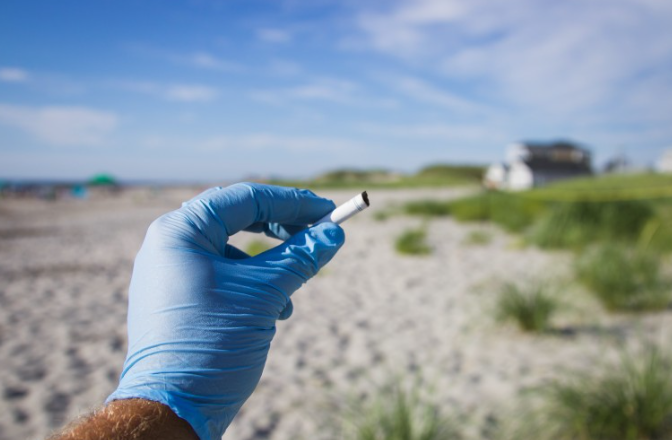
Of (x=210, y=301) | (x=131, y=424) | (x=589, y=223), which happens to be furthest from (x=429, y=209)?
(x=131, y=424)

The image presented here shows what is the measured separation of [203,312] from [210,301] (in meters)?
0.03

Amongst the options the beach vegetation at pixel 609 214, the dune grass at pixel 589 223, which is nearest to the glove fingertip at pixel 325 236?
the beach vegetation at pixel 609 214

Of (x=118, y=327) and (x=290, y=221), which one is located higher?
(x=290, y=221)

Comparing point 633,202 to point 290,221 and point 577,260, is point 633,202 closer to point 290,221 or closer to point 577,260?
point 577,260

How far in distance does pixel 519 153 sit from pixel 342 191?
21715mm

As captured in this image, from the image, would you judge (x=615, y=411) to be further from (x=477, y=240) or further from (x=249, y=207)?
(x=477, y=240)

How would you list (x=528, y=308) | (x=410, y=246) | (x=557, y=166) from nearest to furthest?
(x=528, y=308), (x=410, y=246), (x=557, y=166)

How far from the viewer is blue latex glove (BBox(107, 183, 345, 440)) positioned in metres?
0.94

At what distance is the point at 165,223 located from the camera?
1.13 meters

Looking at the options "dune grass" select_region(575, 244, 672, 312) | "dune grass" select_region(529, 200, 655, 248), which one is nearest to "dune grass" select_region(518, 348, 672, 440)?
"dune grass" select_region(575, 244, 672, 312)

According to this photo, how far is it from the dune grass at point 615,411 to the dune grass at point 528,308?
4.40 feet

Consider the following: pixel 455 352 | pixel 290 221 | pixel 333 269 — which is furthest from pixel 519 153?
pixel 290 221

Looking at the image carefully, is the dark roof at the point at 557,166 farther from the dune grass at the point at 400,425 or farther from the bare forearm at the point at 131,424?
the bare forearm at the point at 131,424

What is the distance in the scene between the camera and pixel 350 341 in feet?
12.2
